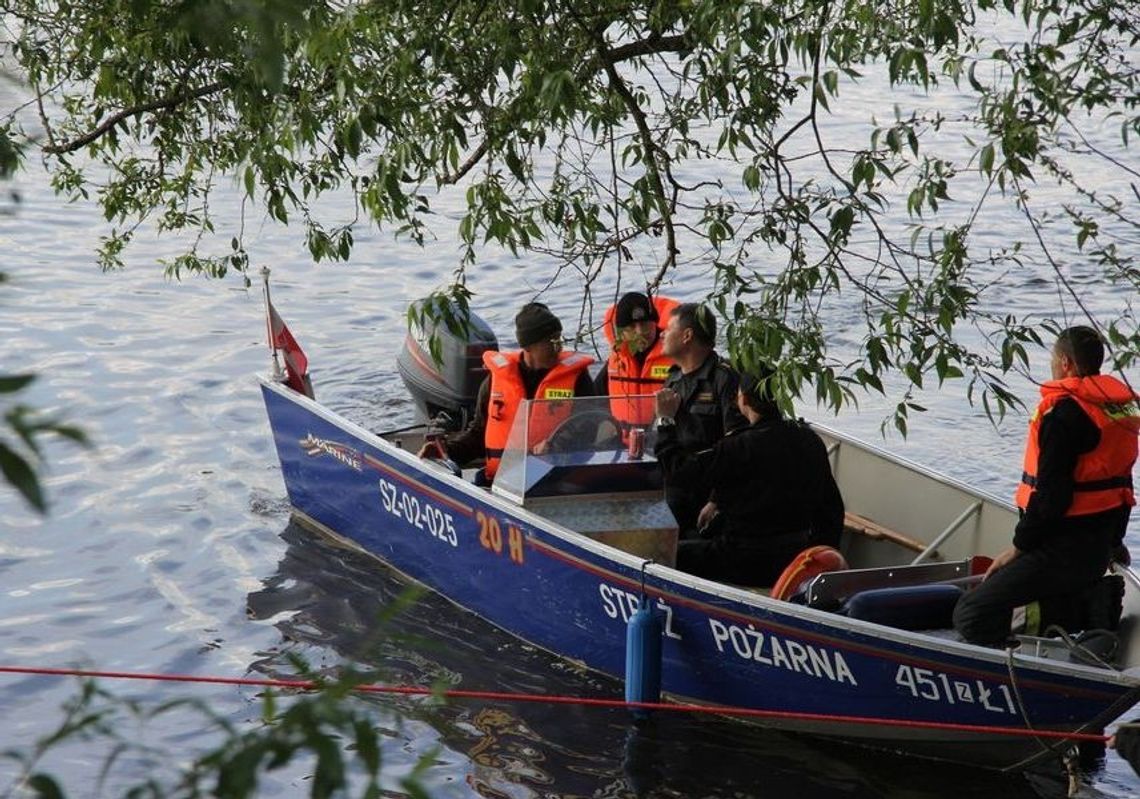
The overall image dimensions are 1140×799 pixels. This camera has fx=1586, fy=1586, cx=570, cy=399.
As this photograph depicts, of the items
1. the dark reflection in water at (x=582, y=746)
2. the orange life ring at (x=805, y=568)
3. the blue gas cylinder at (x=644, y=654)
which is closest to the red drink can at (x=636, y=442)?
the blue gas cylinder at (x=644, y=654)

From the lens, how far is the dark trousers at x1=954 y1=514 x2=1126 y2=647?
638 cm

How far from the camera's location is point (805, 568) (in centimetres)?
716

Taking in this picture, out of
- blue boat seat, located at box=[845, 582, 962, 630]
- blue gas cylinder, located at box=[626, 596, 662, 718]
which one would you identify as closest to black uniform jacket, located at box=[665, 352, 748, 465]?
blue gas cylinder, located at box=[626, 596, 662, 718]

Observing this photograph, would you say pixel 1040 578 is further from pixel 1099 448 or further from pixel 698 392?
pixel 698 392

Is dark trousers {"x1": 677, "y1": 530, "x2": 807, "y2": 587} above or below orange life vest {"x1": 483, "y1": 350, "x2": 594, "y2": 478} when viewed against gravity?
below

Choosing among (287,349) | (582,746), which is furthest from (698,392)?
(287,349)

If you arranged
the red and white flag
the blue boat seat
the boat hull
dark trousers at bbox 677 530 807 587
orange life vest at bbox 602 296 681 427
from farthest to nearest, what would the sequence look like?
the red and white flag < orange life vest at bbox 602 296 681 427 < dark trousers at bbox 677 530 807 587 < the blue boat seat < the boat hull

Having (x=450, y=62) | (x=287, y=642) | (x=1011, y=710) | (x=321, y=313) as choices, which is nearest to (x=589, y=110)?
(x=450, y=62)

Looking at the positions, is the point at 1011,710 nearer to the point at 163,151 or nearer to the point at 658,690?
the point at 658,690

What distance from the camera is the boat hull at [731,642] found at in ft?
20.7

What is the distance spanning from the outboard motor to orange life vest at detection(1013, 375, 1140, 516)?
4.12m

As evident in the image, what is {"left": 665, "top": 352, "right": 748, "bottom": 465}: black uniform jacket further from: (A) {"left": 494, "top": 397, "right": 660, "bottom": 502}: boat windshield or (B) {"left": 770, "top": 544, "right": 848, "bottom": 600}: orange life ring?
(B) {"left": 770, "top": 544, "right": 848, "bottom": 600}: orange life ring

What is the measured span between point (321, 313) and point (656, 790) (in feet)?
29.6

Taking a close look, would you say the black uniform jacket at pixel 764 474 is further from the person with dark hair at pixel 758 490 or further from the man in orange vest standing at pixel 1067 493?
the man in orange vest standing at pixel 1067 493
